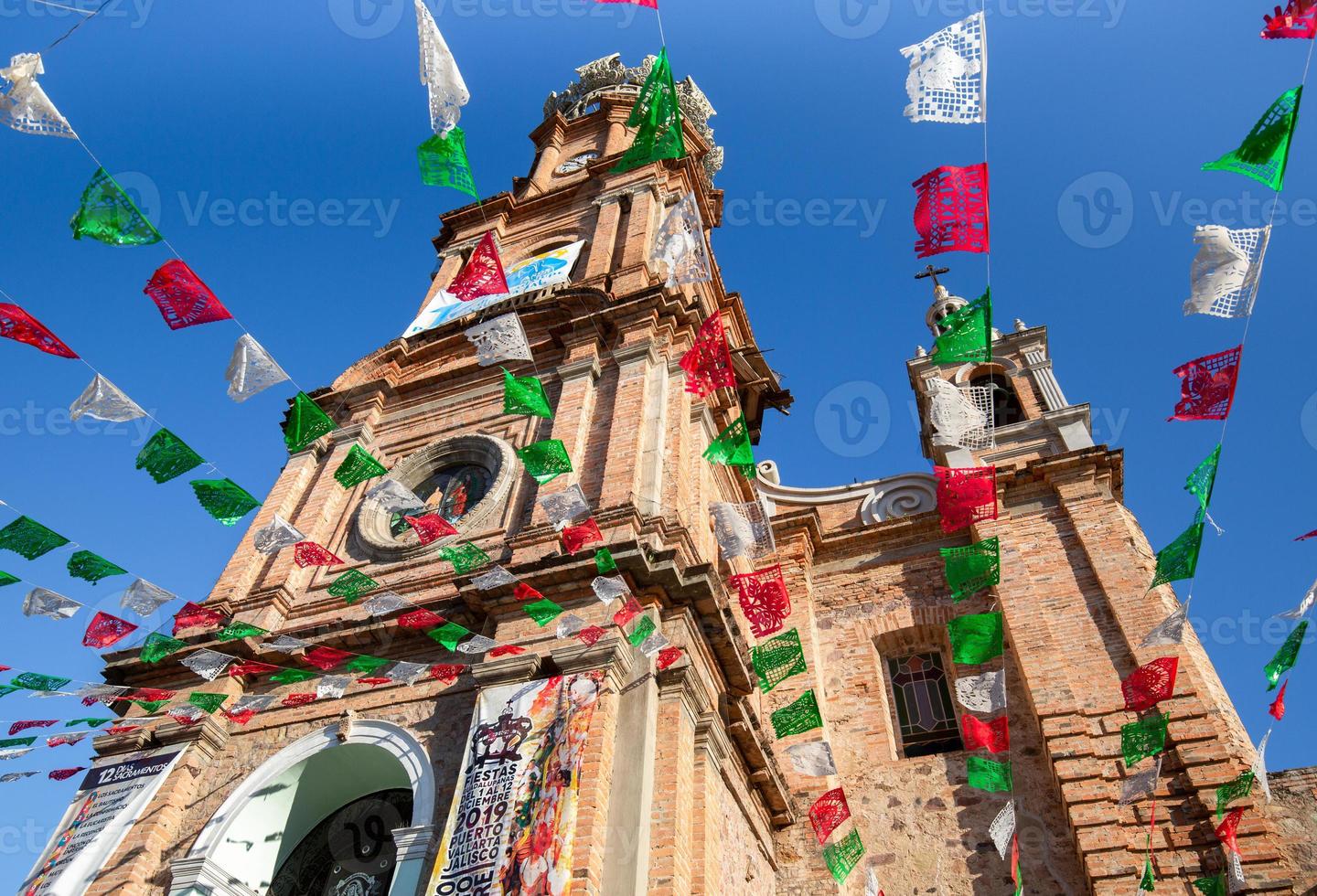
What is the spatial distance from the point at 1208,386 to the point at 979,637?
169 inches

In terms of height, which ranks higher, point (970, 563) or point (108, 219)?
point (970, 563)

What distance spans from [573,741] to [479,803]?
0.93 meters

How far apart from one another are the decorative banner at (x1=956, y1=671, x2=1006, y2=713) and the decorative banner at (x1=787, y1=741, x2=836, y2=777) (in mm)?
2058

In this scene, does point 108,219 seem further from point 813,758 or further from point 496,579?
point 813,758

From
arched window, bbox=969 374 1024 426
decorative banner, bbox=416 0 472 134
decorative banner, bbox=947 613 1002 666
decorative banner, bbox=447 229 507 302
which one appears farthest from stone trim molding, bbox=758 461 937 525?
decorative banner, bbox=416 0 472 134

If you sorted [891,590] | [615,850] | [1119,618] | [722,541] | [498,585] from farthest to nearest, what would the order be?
[891,590], [1119,618], [722,541], [498,585], [615,850]

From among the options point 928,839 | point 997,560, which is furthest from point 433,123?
point 928,839

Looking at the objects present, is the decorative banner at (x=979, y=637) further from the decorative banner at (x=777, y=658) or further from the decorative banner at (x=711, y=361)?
the decorative banner at (x=711, y=361)

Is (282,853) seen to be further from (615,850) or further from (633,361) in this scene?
(633,361)

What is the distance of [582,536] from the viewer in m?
10.0

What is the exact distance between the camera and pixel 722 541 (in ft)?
34.1

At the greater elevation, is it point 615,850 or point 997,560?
point 997,560

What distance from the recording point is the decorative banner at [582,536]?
9.95 metres

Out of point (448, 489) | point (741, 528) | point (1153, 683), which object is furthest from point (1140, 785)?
point (448, 489)
